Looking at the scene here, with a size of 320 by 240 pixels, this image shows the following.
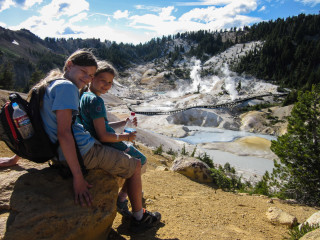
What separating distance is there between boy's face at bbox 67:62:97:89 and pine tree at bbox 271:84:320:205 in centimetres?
790

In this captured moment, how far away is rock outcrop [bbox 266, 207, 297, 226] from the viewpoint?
15.2 ft

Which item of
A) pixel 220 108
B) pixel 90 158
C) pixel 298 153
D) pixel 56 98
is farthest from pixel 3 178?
pixel 220 108

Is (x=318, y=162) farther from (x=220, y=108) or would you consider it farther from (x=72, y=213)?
(x=220, y=108)

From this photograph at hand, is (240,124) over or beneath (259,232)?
beneath

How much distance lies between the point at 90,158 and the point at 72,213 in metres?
0.64

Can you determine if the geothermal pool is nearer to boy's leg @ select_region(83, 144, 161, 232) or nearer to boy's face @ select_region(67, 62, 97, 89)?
boy's leg @ select_region(83, 144, 161, 232)

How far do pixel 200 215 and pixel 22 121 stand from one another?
3501mm

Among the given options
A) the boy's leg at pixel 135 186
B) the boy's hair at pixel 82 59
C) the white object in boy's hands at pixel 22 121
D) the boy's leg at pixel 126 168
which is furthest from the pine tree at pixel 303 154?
the white object in boy's hands at pixel 22 121

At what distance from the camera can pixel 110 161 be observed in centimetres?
Result: 305

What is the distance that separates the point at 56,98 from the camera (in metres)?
2.47

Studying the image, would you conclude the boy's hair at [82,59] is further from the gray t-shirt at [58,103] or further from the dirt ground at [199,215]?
the dirt ground at [199,215]

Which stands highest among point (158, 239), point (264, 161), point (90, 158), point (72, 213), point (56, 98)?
point (56, 98)

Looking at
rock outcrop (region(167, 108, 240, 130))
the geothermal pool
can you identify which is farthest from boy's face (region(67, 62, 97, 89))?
rock outcrop (region(167, 108, 240, 130))

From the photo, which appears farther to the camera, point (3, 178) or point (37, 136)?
point (3, 178)
